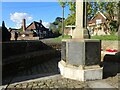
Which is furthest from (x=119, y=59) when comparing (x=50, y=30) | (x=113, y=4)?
(x=50, y=30)

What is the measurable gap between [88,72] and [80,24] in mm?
2042

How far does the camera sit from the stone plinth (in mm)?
8160

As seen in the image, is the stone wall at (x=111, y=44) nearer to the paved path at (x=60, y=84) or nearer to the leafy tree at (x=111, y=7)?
the paved path at (x=60, y=84)

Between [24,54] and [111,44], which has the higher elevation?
[111,44]

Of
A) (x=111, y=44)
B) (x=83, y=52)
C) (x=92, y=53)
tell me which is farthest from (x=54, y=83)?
(x=111, y=44)

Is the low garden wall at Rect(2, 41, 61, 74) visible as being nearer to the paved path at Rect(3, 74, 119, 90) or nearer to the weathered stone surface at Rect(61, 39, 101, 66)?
the paved path at Rect(3, 74, 119, 90)

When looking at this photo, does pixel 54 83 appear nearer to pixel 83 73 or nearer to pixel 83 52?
pixel 83 73

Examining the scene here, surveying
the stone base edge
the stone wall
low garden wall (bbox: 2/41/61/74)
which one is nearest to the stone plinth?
the stone base edge

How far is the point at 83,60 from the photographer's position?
8.28m

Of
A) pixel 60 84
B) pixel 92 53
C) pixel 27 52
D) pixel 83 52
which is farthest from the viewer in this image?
pixel 27 52

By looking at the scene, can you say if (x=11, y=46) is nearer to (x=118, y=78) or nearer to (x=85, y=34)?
(x=85, y=34)

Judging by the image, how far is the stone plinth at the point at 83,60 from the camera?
8.16 metres

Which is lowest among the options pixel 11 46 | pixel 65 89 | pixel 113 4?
pixel 65 89

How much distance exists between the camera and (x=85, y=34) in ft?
28.4
